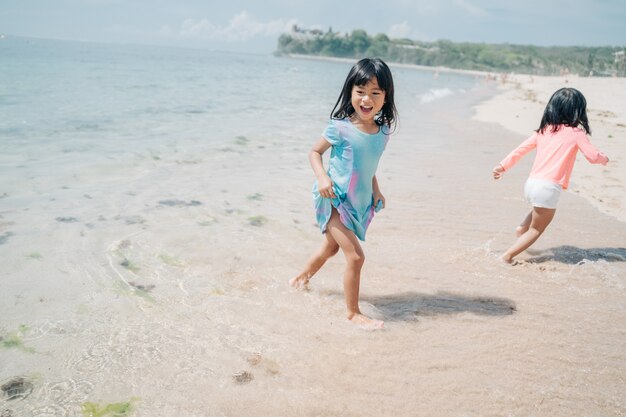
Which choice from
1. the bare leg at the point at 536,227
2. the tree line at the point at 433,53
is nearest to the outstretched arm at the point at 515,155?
the bare leg at the point at 536,227

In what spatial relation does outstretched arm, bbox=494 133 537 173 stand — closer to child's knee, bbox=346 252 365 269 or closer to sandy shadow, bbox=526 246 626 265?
sandy shadow, bbox=526 246 626 265

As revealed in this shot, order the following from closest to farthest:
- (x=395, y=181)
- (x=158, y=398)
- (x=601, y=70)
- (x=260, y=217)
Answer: (x=158, y=398)
(x=260, y=217)
(x=395, y=181)
(x=601, y=70)

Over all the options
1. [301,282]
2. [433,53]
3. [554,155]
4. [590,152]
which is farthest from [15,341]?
[433,53]

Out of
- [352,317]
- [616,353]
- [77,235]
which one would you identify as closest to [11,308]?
[77,235]

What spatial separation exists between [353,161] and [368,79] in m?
0.50

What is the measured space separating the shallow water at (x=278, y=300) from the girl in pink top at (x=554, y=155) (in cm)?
42

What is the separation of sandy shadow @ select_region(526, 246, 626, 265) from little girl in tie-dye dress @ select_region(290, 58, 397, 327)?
2075mm

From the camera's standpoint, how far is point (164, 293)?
3.05m

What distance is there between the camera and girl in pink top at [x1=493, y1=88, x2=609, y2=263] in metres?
3.65

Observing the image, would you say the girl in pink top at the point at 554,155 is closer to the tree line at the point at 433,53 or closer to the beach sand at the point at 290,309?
the beach sand at the point at 290,309

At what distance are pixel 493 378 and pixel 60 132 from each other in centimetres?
879

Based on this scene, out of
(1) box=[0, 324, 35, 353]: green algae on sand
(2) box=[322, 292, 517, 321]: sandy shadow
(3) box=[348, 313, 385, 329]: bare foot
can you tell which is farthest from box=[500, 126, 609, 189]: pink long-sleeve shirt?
(1) box=[0, 324, 35, 353]: green algae on sand

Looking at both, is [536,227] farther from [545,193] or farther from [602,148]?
[602,148]

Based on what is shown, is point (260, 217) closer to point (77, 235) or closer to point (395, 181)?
point (77, 235)
